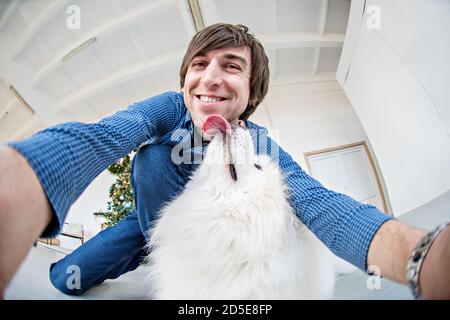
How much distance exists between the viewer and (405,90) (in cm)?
36

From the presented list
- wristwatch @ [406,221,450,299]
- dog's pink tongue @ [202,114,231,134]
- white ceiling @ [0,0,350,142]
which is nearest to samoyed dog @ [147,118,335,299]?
dog's pink tongue @ [202,114,231,134]

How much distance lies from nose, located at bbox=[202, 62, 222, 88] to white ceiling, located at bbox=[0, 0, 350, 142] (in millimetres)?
147

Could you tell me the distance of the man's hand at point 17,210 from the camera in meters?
0.16

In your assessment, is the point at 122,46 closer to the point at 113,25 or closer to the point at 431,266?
the point at 113,25

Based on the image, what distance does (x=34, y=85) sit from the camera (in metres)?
0.44

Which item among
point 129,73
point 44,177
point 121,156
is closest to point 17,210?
point 44,177

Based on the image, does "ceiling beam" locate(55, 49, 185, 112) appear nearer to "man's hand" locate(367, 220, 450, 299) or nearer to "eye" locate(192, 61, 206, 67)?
"eye" locate(192, 61, 206, 67)

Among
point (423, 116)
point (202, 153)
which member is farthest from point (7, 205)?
point (423, 116)

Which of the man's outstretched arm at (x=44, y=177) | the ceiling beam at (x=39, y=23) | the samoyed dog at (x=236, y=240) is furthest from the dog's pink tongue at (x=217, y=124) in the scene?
the ceiling beam at (x=39, y=23)

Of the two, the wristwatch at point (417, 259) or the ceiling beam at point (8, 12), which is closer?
the wristwatch at point (417, 259)

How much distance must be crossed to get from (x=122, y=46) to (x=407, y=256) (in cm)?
58

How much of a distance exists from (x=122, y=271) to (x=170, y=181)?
267 millimetres

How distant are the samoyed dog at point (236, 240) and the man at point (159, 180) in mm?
39

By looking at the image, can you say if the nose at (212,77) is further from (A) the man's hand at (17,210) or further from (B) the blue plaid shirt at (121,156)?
(A) the man's hand at (17,210)
